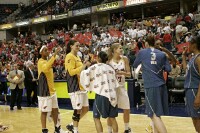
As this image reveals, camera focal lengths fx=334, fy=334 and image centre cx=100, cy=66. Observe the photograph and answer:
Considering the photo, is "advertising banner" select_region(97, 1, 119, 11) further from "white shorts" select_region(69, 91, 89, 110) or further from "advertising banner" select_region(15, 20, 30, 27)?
"white shorts" select_region(69, 91, 89, 110)

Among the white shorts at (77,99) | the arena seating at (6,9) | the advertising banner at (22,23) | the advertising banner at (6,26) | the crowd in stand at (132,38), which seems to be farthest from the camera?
the arena seating at (6,9)

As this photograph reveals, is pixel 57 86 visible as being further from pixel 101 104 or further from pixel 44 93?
pixel 101 104

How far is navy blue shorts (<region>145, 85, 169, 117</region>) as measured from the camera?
4969 millimetres

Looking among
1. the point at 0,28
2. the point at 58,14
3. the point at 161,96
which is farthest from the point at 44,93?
the point at 0,28

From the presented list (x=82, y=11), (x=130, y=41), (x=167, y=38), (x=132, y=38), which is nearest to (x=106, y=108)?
(x=167, y=38)

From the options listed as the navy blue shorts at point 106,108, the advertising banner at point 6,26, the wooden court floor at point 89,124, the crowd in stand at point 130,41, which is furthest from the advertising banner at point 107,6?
the navy blue shorts at point 106,108

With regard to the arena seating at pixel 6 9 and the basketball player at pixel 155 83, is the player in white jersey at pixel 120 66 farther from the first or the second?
the arena seating at pixel 6 9

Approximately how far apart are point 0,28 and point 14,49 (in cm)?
1080

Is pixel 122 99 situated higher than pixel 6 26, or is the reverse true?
pixel 6 26

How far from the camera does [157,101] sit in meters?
4.96

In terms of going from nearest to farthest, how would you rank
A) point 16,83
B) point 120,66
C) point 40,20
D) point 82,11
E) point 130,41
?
point 120,66
point 16,83
point 130,41
point 82,11
point 40,20

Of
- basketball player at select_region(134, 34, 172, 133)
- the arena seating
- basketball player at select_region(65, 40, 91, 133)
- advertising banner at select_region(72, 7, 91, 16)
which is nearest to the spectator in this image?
basketball player at select_region(65, 40, 91, 133)

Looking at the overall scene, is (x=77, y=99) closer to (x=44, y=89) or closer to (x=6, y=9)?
(x=44, y=89)

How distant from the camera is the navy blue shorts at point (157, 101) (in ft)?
16.3
